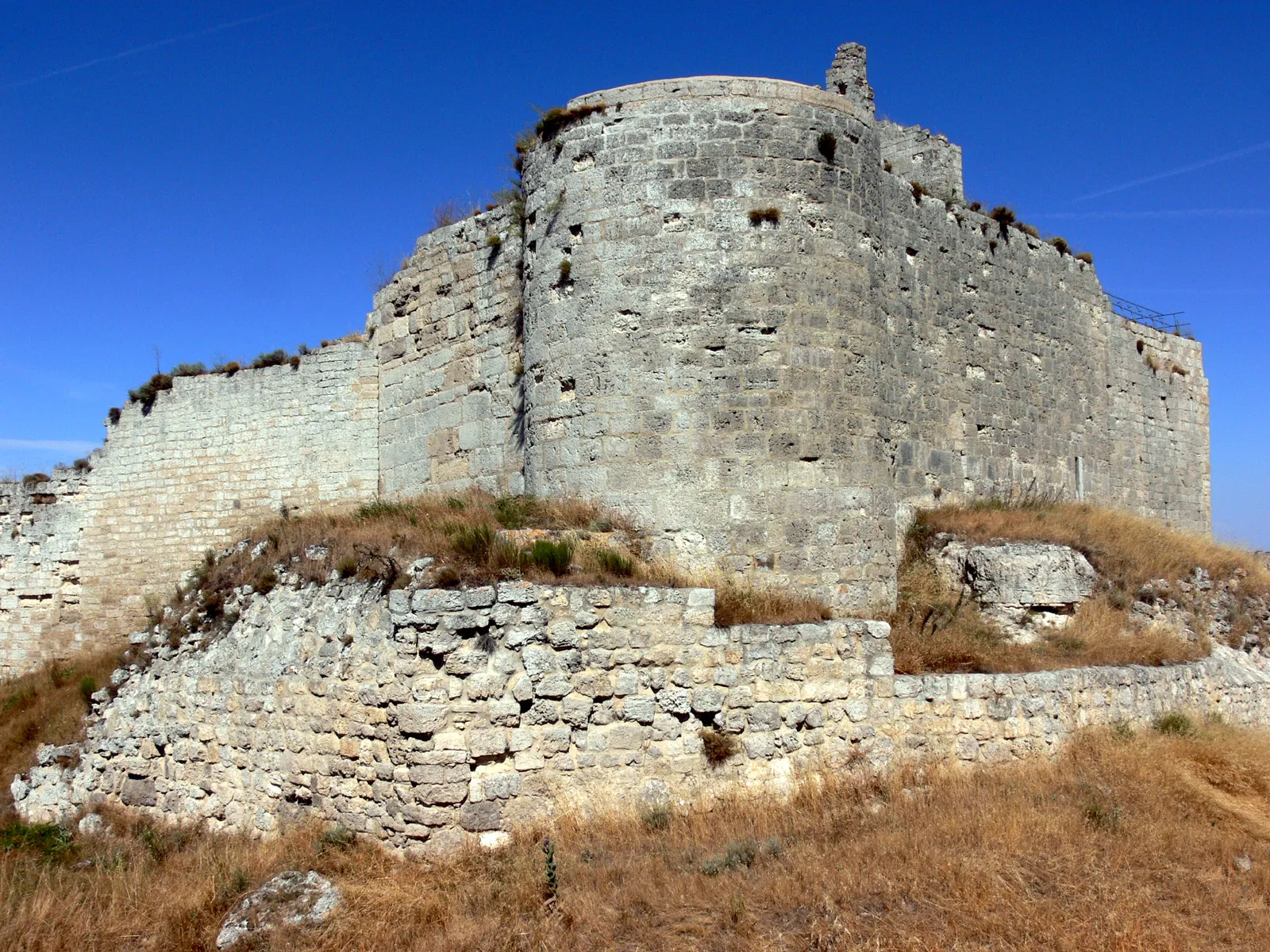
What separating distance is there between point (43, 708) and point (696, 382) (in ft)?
31.8

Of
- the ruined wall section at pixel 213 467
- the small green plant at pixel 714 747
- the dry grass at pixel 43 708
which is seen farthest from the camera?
the ruined wall section at pixel 213 467

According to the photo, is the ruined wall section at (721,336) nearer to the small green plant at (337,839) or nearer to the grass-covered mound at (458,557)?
the grass-covered mound at (458,557)

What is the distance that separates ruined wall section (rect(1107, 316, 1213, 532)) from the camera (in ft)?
59.0

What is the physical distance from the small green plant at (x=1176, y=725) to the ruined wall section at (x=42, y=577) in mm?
15066

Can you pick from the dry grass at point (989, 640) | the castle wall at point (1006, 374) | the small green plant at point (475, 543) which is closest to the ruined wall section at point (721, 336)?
the dry grass at point (989, 640)

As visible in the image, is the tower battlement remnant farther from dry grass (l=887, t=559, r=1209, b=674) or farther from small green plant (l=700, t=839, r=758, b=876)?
small green plant (l=700, t=839, r=758, b=876)

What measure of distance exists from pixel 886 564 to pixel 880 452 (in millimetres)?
1106

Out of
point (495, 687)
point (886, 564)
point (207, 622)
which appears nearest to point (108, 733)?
point (207, 622)

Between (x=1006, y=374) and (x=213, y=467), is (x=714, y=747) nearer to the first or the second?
(x=1006, y=374)

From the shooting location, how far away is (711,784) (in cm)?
805

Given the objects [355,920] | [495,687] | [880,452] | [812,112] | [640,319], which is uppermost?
[812,112]

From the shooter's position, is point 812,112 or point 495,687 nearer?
point 495,687

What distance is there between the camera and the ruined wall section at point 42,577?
16.4 meters

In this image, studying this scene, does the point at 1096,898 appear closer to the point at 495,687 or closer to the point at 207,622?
the point at 495,687
